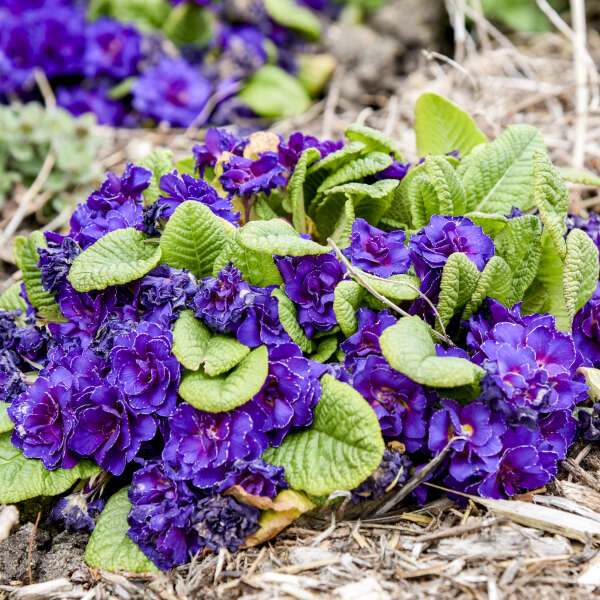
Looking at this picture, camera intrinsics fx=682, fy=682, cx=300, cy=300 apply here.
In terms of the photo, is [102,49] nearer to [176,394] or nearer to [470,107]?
[470,107]

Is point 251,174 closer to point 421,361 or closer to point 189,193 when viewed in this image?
point 189,193

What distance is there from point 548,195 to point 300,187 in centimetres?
70

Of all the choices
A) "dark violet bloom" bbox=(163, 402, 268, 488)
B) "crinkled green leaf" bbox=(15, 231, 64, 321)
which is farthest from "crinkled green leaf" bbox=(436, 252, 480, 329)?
"crinkled green leaf" bbox=(15, 231, 64, 321)

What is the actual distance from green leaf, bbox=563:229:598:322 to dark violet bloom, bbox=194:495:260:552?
0.99m

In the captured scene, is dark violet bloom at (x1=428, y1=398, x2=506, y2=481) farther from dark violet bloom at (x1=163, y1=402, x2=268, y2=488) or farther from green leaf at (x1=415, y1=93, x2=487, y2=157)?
green leaf at (x1=415, y1=93, x2=487, y2=157)

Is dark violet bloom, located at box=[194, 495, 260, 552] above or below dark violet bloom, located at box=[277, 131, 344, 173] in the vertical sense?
below

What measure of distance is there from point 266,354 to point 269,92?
2731 millimetres

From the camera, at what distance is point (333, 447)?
1666 millimetres

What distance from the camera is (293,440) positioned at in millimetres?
1743

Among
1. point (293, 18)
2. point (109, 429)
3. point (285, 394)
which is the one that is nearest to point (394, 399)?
point (285, 394)

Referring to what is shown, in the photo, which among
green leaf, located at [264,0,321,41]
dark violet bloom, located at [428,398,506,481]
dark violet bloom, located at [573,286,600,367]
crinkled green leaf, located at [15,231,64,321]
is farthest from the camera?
green leaf, located at [264,0,321,41]

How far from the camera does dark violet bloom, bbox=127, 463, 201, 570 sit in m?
1.67

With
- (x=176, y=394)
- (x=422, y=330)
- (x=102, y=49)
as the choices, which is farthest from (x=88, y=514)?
(x=102, y=49)

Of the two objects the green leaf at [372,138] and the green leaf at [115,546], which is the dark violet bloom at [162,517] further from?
the green leaf at [372,138]
